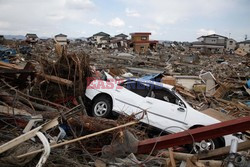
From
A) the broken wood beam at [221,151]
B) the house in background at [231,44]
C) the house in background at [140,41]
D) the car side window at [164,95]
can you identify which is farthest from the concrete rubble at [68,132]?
the house in background at [231,44]

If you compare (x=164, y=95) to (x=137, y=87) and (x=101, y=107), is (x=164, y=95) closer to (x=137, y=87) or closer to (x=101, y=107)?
(x=137, y=87)

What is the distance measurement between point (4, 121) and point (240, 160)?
4.98 m

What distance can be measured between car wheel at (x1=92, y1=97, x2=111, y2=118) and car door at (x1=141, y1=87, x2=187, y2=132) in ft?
3.83

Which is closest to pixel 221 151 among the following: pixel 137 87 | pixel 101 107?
pixel 137 87

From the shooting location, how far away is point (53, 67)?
7.33 m

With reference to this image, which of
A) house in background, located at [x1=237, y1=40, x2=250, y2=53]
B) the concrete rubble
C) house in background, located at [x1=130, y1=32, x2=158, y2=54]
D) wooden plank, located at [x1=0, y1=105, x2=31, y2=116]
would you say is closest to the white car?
the concrete rubble

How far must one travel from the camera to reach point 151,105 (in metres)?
6.50

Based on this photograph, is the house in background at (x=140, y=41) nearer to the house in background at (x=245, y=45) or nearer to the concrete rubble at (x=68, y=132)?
the house in background at (x=245, y=45)

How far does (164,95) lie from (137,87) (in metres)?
0.97

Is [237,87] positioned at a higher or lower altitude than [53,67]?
lower

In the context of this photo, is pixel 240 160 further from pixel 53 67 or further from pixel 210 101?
pixel 210 101

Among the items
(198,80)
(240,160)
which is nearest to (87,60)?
(240,160)

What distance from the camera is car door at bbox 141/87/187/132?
630 cm

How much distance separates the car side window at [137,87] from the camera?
684cm
